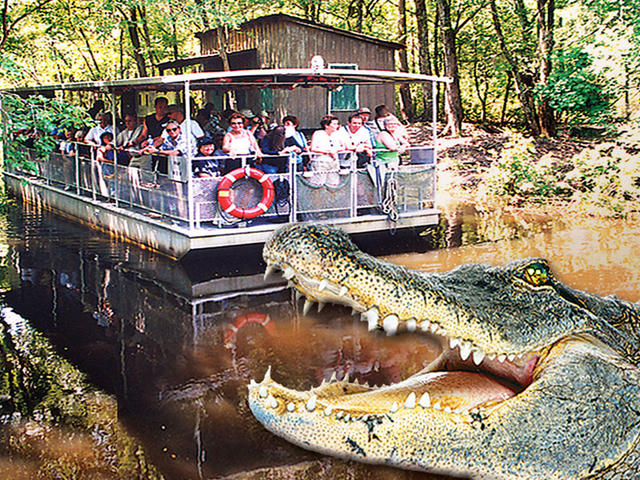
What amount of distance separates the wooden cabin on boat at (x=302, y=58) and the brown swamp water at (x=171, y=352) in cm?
671

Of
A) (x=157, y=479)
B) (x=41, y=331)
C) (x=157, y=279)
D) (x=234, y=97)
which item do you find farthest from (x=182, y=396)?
(x=234, y=97)

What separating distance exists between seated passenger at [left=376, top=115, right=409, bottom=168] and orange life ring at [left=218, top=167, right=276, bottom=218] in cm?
258

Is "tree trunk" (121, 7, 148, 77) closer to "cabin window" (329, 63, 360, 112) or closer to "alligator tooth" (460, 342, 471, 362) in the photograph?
"cabin window" (329, 63, 360, 112)

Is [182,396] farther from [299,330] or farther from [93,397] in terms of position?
[299,330]

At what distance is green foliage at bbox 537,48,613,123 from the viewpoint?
17.6 meters

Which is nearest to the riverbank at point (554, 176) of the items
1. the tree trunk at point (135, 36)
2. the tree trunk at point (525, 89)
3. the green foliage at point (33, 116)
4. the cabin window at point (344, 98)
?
the tree trunk at point (525, 89)

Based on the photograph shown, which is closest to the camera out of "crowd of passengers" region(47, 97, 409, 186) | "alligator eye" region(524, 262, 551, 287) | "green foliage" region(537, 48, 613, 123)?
"alligator eye" region(524, 262, 551, 287)

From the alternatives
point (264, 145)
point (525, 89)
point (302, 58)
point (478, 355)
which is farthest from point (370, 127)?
point (525, 89)

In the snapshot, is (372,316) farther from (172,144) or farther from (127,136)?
(127,136)

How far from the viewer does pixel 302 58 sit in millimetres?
19203

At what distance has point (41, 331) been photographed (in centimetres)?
820

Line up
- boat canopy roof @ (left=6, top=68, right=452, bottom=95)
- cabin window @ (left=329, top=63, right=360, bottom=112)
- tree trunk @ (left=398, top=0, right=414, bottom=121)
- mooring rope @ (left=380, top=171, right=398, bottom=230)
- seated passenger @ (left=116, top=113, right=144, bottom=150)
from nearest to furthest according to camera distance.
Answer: boat canopy roof @ (left=6, top=68, right=452, bottom=95), mooring rope @ (left=380, top=171, right=398, bottom=230), seated passenger @ (left=116, top=113, right=144, bottom=150), cabin window @ (left=329, top=63, right=360, bottom=112), tree trunk @ (left=398, top=0, right=414, bottom=121)

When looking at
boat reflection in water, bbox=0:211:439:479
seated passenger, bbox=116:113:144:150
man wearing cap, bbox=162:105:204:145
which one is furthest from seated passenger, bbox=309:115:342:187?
seated passenger, bbox=116:113:144:150

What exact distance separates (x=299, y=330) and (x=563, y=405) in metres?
5.16
